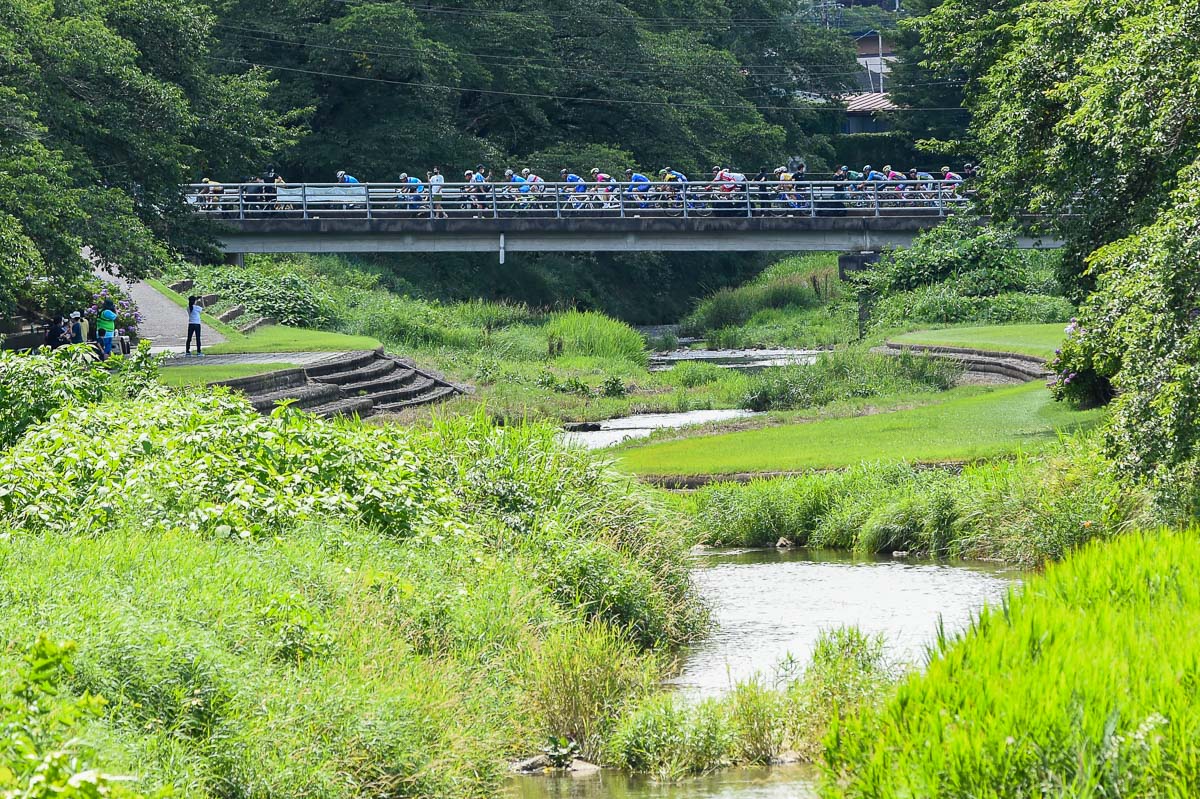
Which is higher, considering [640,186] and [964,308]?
[640,186]

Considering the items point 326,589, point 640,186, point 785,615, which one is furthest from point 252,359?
point 326,589

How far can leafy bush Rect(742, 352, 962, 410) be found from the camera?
109 feet

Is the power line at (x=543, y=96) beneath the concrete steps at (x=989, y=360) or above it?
above

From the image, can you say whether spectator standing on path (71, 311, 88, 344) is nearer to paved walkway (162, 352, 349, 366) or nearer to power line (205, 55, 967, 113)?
paved walkway (162, 352, 349, 366)

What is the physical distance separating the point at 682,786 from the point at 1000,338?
97.7 feet

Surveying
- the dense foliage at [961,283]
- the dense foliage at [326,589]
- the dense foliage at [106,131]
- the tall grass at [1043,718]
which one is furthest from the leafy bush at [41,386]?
the dense foliage at [961,283]

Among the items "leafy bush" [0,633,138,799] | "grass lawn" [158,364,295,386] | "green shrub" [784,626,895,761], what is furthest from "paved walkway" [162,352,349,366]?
"leafy bush" [0,633,138,799]

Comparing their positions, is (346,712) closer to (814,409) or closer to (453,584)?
(453,584)

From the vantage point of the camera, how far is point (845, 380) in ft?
112

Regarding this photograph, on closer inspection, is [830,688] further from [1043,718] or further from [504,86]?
[504,86]

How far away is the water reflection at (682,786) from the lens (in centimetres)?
970

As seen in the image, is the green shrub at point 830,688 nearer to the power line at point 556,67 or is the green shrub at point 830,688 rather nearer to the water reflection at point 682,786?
the water reflection at point 682,786

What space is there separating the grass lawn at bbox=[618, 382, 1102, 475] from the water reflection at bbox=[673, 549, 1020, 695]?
353 centimetres

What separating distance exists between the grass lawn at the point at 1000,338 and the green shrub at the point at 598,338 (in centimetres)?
826
